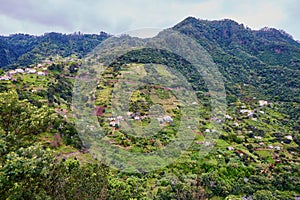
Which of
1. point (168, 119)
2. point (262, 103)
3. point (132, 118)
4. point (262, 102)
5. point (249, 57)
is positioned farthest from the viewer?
point (249, 57)

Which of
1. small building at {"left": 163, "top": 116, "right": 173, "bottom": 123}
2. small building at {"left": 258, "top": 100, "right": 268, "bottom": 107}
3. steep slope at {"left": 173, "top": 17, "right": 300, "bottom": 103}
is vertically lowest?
small building at {"left": 163, "top": 116, "right": 173, "bottom": 123}

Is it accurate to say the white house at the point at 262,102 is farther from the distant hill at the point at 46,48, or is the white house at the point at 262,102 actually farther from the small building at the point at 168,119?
the distant hill at the point at 46,48

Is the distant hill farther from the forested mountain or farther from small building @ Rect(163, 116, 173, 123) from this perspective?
small building @ Rect(163, 116, 173, 123)

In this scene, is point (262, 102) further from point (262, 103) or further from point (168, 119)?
point (168, 119)

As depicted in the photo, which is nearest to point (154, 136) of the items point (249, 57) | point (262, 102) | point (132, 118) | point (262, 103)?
point (132, 118)

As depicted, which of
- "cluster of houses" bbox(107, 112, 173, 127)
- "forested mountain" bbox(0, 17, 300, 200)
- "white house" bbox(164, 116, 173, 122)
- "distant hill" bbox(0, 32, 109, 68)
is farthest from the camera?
"distant hill" bbox(0, 32, 109, 68)

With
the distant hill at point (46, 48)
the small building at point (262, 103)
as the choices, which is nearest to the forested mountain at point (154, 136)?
the small building at point (262, 103)

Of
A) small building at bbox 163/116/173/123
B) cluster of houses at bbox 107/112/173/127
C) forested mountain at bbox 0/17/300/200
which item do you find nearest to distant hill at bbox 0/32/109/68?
forested mountain at bbox 0/17/300/200

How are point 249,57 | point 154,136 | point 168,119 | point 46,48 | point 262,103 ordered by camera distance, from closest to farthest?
point 154,136 < point 168,119 < point 262,103 < point 249,57 < point 46,48

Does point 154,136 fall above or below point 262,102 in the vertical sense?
below
